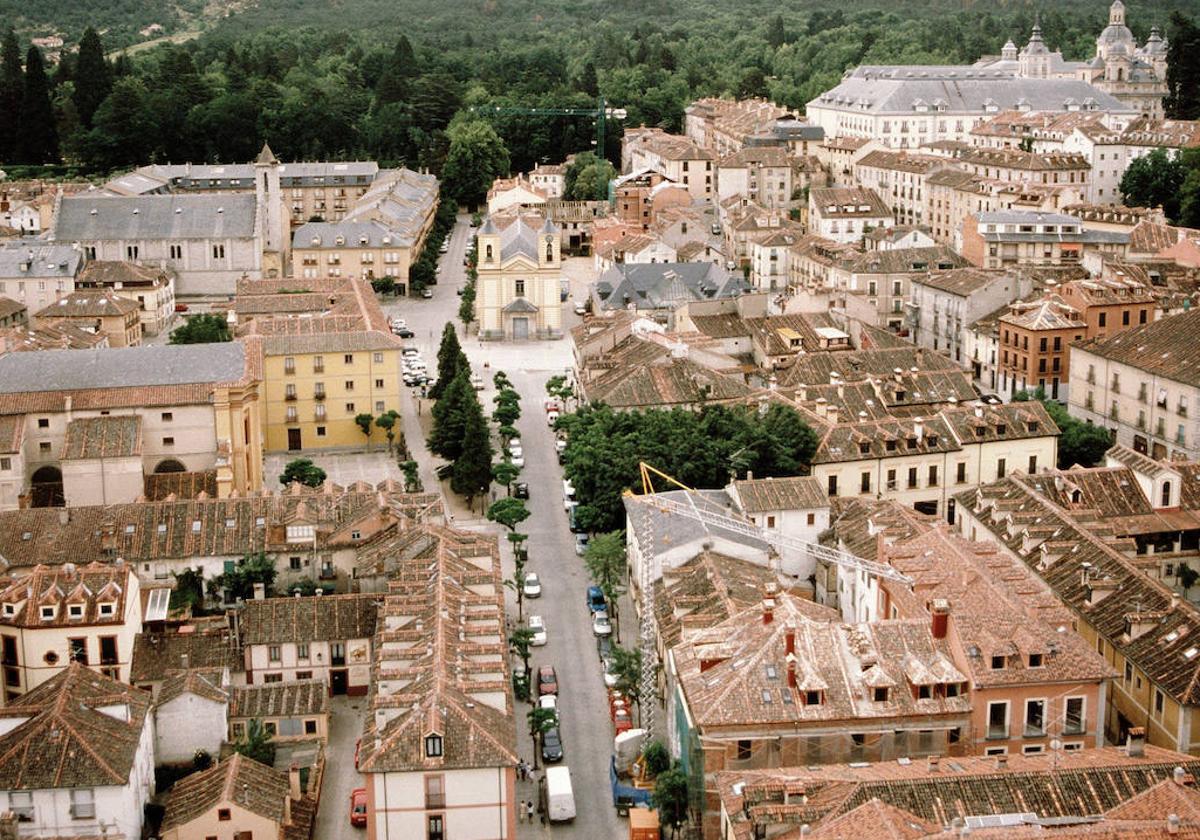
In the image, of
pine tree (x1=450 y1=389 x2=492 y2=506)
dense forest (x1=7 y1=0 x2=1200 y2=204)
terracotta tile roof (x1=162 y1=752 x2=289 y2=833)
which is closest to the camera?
terracotta tile roof (x1=162 y1=752 x2=289 y2=833)

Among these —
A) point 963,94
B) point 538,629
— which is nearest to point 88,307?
point 538,629

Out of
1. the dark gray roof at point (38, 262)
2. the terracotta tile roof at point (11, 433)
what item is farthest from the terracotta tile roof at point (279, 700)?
the dark gray roof at point (38, 262)

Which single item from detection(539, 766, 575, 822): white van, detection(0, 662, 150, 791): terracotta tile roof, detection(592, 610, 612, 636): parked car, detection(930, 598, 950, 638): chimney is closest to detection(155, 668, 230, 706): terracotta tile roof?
detection(0, 662, 150, 791): terracotta tile roof

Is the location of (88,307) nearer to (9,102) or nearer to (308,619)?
(308,619)

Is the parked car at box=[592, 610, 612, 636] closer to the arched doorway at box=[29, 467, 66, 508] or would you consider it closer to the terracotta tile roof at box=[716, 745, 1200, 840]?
the terracotta tile roof at box=[716, 745, 1200, 840]

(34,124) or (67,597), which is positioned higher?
(34,124)

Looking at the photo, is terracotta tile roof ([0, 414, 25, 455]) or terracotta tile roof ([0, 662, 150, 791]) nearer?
terracotta tile roof ([0, 662, 150, 791])
